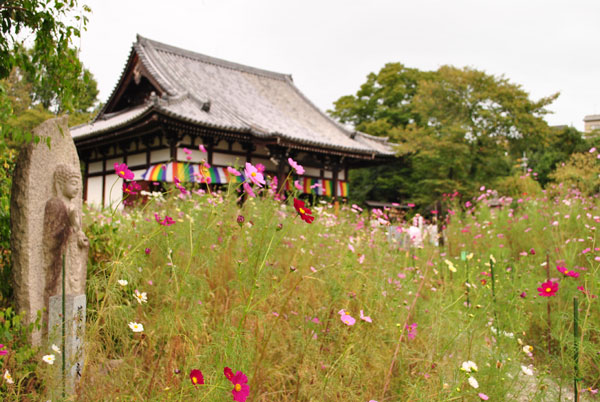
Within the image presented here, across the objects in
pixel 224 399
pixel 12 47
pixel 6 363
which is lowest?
pixel 6 363

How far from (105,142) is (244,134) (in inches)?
149

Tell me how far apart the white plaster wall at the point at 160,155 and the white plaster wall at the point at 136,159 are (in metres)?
0.38

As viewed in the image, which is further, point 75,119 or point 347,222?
point 75,119

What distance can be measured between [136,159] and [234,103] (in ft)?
10.9

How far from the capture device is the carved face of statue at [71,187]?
2.23 meters

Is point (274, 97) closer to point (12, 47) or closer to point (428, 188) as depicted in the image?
point (428, 188)

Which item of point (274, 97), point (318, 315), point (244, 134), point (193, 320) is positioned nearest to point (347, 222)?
point (318, 315)

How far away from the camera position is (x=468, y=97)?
13.8m

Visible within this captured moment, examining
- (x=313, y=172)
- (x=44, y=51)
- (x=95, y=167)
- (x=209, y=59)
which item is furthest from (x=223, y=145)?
(x=44, y=51)

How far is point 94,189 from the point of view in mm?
11680

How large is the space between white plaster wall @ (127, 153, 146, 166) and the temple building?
0.08ft

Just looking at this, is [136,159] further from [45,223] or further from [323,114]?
[45,223]

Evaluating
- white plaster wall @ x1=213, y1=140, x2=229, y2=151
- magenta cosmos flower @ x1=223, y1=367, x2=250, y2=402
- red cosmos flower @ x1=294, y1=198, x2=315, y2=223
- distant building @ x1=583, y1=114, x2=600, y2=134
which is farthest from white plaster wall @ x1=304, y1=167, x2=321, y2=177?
distant building @ x1=583, y1=114, x2=600, y2=134

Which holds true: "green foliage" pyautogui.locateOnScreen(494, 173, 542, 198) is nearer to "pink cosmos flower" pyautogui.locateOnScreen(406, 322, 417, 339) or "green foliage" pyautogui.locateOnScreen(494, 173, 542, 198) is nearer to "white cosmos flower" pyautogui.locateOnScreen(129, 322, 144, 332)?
"pink cosmos flower" pyautogui.locateOnScreen(406, 322, 417, 339)
